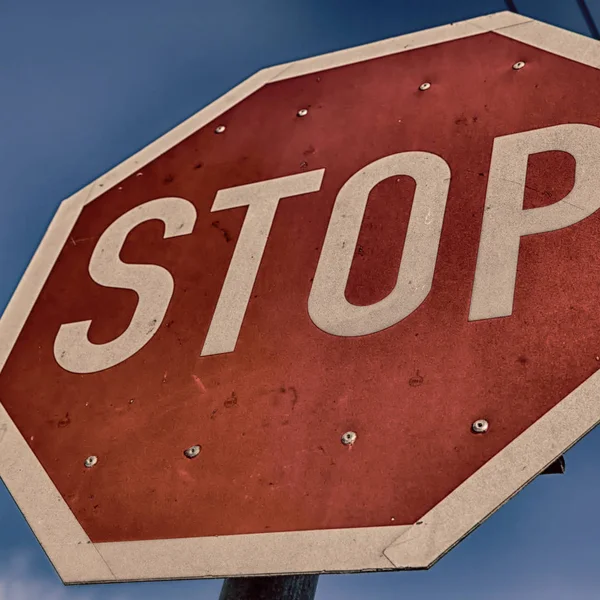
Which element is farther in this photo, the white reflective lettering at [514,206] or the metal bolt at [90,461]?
the metal bolt at [90,461]

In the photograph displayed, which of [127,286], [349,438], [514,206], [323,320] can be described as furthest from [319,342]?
[127,286]

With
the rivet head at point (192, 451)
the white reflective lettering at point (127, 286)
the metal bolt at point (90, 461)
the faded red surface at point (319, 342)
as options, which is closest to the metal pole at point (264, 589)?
the faded red surface at point (319, 342)

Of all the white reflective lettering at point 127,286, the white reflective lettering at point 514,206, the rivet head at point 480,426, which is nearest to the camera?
the rivet head at point 480,426

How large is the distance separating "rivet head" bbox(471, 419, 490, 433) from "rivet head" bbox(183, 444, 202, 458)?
74 cm

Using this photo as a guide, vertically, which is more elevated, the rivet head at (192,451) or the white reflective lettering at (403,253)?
the white reflective lettering at (403,253)

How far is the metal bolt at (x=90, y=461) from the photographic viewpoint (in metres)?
2.28

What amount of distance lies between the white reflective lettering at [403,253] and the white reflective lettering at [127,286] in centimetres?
57

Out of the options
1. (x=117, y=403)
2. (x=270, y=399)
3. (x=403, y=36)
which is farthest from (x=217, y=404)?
(x=403, y=36)

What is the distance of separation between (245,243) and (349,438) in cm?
94

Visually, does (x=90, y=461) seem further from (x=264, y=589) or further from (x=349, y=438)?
(x=349, y=438)

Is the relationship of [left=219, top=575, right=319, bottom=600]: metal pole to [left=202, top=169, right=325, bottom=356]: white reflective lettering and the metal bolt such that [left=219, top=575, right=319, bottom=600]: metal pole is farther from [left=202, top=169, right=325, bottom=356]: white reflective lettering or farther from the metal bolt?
[left=202, top=169, right=325, bottom=356]: white reflective lettering

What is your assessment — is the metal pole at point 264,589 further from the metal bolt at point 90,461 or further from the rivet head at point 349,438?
the metal bolt at point 90,461

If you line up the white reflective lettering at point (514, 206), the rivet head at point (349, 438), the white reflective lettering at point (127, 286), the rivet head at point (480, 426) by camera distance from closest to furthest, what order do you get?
the rivet head at point (480, 426) < the rivet head at point (349, 438) < the white reflective lettering at point (514, 206) < the white reflective lettering at point (127, 286)

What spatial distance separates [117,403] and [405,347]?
2.86 ft
